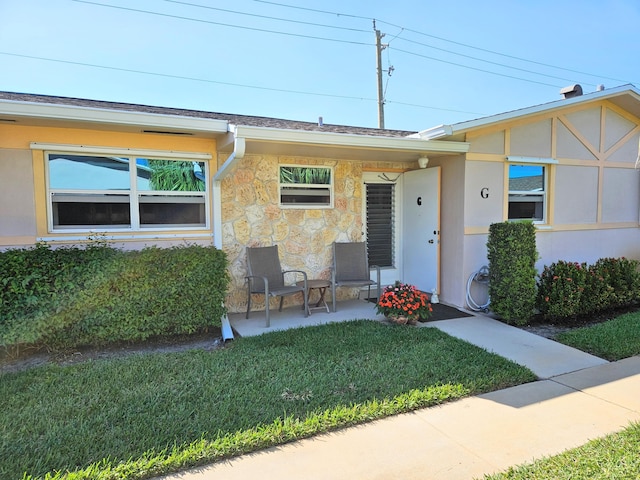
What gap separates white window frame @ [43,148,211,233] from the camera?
4.95 metres

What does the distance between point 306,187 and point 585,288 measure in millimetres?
4483

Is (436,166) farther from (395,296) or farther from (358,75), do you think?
(358,75)

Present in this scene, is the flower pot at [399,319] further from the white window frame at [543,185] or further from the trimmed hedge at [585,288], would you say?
the white window frame at [543,185]

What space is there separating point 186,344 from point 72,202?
237 cm

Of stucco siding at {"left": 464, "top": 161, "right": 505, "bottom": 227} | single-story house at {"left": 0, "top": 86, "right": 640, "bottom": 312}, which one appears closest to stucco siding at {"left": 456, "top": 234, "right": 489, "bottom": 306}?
single-story house at {"left": 0, "top": 86, "right": 640, "bottom": 312}

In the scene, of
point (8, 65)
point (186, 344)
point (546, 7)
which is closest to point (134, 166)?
point (186, 344)

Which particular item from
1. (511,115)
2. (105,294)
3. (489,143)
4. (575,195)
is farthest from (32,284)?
(575,195)

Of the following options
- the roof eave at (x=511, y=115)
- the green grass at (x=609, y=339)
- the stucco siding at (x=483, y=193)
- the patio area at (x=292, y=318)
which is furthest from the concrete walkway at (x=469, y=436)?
the roof eave at (x=511, y=115)

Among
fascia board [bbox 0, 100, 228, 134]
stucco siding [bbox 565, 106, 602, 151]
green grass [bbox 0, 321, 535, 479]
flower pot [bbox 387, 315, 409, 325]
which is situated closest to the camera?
green grass [bbox 0, 321, 535, 479]

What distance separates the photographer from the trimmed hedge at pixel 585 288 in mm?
5581

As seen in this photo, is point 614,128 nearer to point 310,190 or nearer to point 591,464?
point 310,190

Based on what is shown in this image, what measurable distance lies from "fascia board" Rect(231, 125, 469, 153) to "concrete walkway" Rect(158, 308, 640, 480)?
330cm

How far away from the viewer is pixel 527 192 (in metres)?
6.74

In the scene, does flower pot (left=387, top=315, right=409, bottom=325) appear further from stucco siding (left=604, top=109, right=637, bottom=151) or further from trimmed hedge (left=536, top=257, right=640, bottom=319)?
stucco siding (left=604, top=109, right=637, bottom=151)
